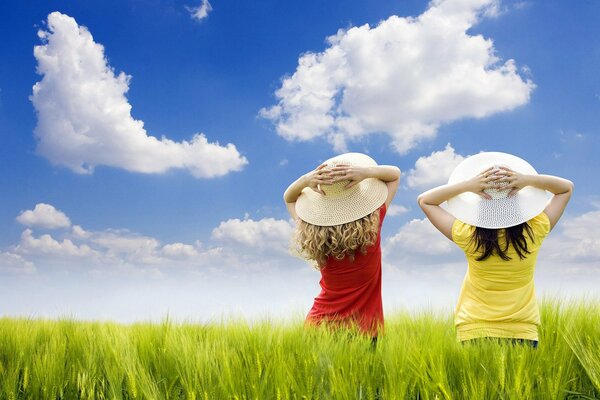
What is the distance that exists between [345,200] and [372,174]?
260 mm

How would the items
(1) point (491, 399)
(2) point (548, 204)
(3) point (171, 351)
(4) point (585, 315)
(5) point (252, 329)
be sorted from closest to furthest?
(1) point (491, 399), (3) point (171, 351), (5) point (252, 329), (2) point (548, 204), (4) point (585, 315)

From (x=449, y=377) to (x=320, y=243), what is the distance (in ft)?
4.37

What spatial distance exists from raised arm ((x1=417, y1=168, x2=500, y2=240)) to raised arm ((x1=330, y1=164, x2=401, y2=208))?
30cm

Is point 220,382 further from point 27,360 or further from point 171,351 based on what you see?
point 27,360

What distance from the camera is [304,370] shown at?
94.9 inches

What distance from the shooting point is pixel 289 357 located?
252 centimetres

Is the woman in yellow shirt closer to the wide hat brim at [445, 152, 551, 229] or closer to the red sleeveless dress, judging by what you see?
the wide hat brim at [445, 152, 551, 229]

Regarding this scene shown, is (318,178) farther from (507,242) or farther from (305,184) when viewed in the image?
(507,242)

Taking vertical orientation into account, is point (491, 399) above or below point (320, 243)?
below

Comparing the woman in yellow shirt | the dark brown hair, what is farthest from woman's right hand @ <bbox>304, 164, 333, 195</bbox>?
the dark brown hair

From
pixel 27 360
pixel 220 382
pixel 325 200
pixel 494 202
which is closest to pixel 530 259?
pixel 494 202

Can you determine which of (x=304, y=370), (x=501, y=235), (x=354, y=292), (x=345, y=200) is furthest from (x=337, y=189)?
(x=304, y=370)

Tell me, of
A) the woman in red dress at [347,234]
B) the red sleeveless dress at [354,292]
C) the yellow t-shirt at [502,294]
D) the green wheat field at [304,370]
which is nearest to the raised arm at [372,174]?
the woman in red dress at [347,234]

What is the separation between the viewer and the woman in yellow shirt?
319 centimetres
